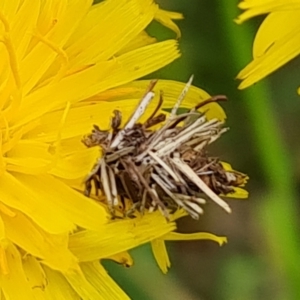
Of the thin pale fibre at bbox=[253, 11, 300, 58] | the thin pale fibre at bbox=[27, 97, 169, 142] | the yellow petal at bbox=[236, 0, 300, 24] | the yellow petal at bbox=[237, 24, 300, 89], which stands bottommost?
the thin pale fibre at bbox=[27, 97, 169, 142]

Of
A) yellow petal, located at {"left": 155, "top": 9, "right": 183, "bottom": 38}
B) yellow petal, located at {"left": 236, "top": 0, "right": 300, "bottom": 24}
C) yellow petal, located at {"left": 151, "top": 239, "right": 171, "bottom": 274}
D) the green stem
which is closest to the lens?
yellow petal, located at {"left": 236, "top": 0, "right": 300, "bottom": 24}

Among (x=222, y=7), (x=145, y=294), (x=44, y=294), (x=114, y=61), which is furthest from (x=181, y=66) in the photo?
(x=44, y=294)

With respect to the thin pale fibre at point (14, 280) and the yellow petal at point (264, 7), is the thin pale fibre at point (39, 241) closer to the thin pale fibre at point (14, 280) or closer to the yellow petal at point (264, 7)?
the thin pale fibre at point (14, 280)

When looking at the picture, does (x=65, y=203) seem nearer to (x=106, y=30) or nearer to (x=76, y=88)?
(x=76, y=88)

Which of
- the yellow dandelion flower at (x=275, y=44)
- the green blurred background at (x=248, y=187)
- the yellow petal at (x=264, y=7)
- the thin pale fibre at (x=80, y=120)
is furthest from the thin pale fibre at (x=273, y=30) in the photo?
the green blurred background at (x=248, y=187)

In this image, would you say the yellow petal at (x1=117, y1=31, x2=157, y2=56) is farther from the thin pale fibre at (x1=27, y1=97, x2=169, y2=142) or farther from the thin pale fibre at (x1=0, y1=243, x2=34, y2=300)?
the thin pale fibre at (x1=0, y1=243, x2=34, y2=300)

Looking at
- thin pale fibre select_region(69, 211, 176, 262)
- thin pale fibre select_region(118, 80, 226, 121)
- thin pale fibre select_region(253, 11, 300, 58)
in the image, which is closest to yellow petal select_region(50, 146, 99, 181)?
thin pale fibre select_region(69, 211, 176, 262)
